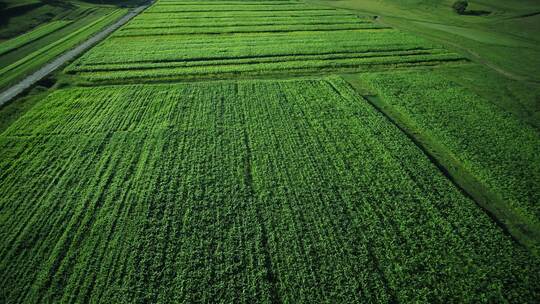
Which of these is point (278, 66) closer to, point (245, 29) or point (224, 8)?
point (245, 29)

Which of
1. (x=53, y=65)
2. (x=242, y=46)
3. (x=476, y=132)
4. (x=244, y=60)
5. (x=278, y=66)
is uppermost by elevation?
(x=242, y=46)

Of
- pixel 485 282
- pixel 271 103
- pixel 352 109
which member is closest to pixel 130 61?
pixel 271 103

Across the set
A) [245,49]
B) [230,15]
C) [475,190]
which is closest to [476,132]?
[475,190]

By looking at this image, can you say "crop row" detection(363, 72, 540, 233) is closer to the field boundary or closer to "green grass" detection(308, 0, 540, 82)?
the field boundary

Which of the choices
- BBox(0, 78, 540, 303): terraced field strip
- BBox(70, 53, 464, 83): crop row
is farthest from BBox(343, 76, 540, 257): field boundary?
BBox(70, 53, 464, 83): crop row

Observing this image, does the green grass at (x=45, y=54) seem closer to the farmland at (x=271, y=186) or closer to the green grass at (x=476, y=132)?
the farmland at (x=271, y=186)

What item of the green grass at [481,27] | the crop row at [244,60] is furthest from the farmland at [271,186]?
the green grass at [481,27]
